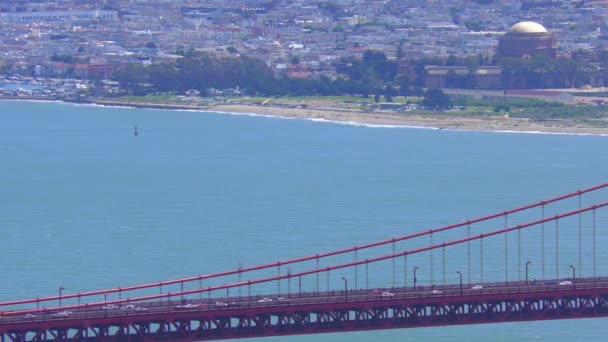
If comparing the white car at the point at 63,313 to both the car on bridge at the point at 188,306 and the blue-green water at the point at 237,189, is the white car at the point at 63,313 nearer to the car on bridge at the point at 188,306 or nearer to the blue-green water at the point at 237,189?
the car on bridge at the point at 188,306

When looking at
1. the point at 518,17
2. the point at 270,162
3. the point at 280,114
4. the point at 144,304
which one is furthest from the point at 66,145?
the point at 518,17

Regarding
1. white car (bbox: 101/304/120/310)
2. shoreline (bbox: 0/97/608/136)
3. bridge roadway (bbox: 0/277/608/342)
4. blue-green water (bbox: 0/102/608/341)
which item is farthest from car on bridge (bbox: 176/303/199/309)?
shoreline (bbox: 0/97/608/136)

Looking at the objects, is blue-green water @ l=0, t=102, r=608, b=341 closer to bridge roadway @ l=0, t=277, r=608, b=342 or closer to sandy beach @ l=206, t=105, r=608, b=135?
sandy beach @ l=206, t=105, r=608, b=135

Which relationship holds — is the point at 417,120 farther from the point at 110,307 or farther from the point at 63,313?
the point at 63,313

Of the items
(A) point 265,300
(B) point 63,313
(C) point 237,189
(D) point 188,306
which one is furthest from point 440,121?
(B) point 63,313

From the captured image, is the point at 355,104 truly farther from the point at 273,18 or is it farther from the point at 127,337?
the point at 127,337
